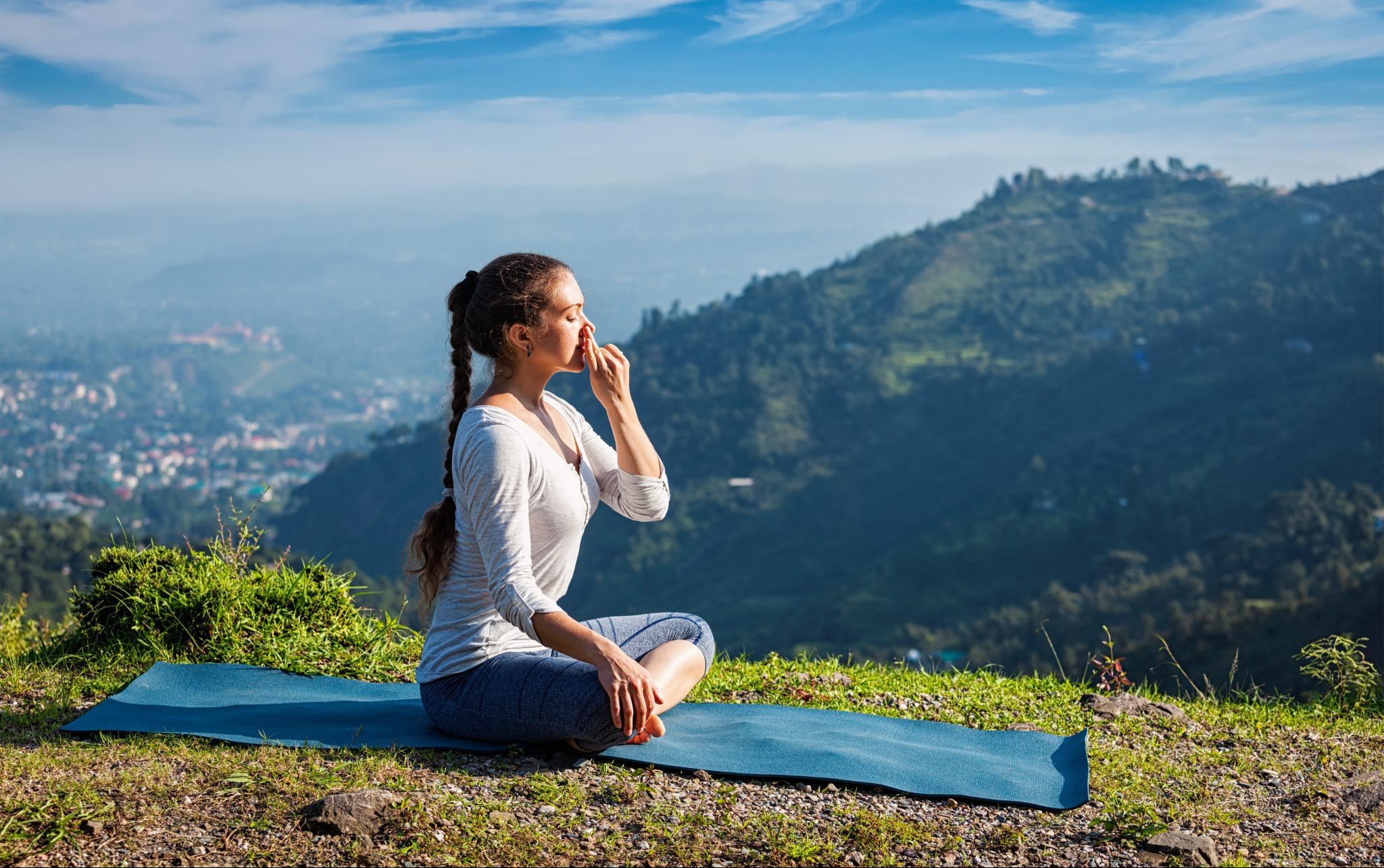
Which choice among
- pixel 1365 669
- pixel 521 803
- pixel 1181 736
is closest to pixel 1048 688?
pixel 1181 736

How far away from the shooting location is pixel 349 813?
8.96ft

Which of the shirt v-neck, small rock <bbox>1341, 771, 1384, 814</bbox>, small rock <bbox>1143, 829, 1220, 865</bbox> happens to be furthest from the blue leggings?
small rock <bbox>1341, 771, 1384, 814</bbox>

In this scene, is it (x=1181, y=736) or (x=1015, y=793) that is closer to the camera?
(x=1015, y=793)

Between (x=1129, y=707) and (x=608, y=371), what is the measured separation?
262cm

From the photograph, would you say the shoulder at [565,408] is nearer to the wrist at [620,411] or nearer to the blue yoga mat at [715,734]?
the wrist at [620,411]

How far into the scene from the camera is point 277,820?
9.12 ft

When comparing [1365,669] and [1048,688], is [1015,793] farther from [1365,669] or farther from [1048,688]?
[1365,669]

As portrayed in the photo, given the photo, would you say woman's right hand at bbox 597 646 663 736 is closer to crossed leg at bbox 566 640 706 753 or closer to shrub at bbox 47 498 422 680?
crossed leg at bbox 566 640 706 753

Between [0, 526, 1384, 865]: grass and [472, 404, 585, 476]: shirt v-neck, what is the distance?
93 cm

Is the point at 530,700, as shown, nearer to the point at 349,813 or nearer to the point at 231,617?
the point at 349,813

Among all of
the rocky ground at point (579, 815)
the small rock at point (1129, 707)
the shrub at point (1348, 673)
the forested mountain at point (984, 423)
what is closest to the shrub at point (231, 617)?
the rocky ground at point (579, 815)

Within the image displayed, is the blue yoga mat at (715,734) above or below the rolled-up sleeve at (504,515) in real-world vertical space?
below

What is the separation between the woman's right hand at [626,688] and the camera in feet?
9.56

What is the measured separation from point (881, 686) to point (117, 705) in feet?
9.71
